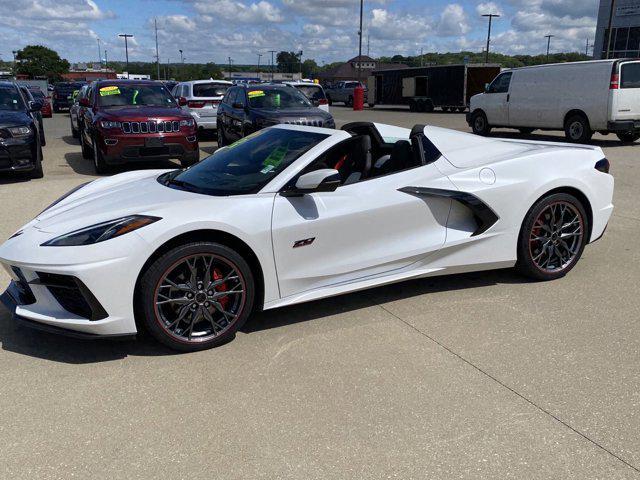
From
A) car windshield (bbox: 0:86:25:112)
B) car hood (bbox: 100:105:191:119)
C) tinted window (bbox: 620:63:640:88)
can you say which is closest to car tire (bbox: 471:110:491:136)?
tinted window (bbox: 620:63:640:88)

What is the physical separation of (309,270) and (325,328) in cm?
43

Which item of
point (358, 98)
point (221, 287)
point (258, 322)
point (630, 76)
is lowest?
point (258, 322)

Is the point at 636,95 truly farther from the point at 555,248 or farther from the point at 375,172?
the point at 375,172

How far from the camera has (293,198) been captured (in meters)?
3.81

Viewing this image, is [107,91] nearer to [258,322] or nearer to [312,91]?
[312,91]

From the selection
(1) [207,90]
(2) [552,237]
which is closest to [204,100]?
(1) [207,90]

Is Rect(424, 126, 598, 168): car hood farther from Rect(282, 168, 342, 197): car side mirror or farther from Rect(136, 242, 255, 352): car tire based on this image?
Rect(136, 242, 255, 352): car tire

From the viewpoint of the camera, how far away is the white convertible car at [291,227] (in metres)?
3.39

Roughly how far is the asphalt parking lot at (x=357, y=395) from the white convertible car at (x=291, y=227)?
0.29 metres

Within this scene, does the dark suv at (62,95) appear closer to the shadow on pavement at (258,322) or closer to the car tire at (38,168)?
the car tire at (38,168)

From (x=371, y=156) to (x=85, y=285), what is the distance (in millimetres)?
2263

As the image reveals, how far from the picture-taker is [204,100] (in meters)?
16.4

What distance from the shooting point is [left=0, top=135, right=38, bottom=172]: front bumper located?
918 centimetres

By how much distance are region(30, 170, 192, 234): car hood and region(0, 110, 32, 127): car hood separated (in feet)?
18.8
